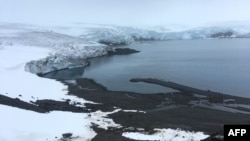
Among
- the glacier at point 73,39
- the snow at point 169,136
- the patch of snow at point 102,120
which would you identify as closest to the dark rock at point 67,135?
the patch of snow at point 102,120

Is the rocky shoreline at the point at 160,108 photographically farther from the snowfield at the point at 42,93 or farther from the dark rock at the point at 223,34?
the dark rock at the point at 223,34

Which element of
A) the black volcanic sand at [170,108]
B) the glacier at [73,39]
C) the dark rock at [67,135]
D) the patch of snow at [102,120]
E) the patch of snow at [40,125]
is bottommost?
the black volcanic sand at [170,108]

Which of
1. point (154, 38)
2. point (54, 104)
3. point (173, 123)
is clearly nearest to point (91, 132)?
point (173, 123)

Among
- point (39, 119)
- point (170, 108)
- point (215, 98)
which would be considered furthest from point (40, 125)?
point (215, 98)

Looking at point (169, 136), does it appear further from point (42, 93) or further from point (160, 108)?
point (42, 93)

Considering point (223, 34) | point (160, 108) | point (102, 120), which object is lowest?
point (160, 108)

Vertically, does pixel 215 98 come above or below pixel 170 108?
above

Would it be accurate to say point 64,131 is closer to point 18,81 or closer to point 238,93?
point 18,81
